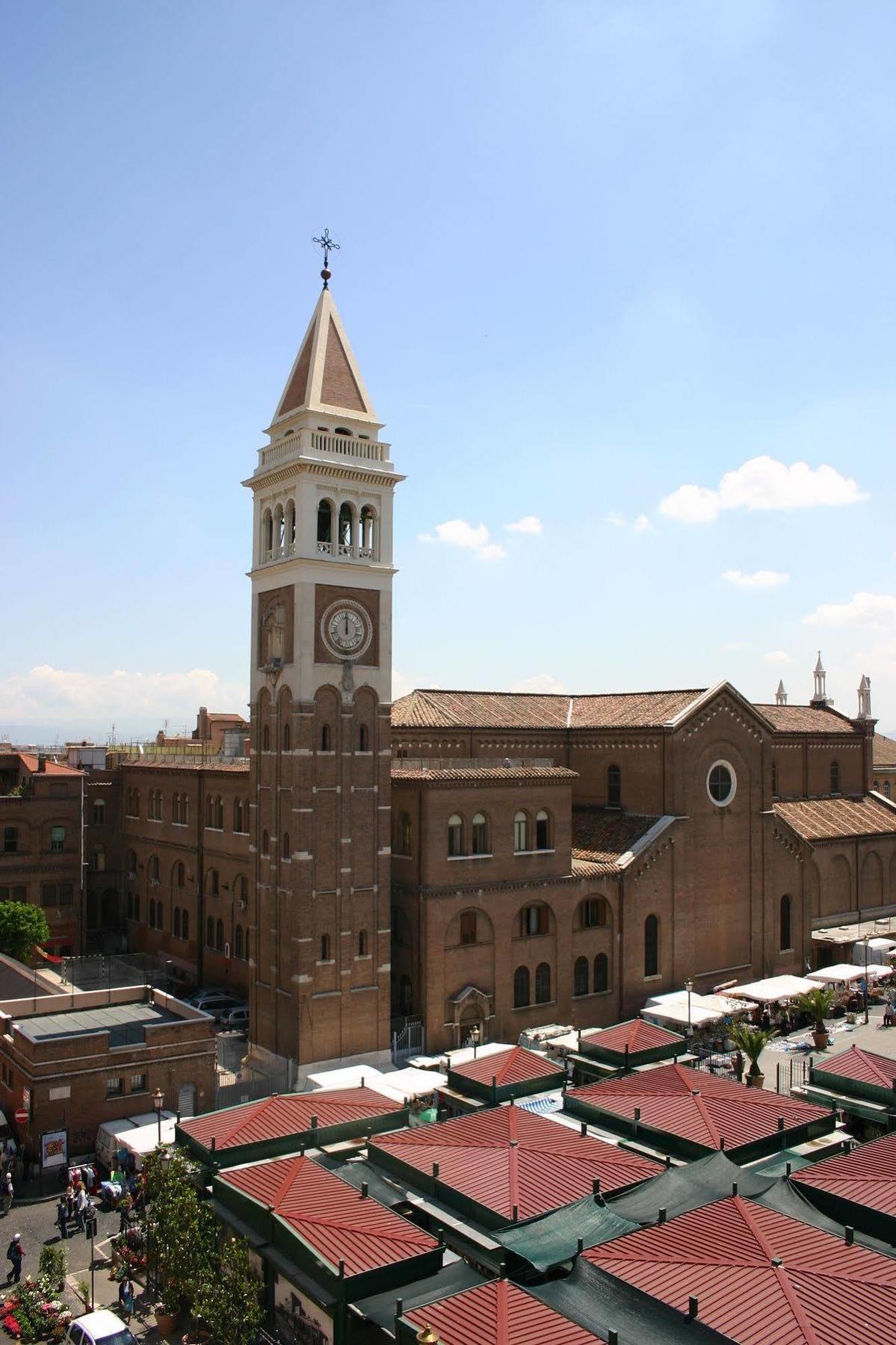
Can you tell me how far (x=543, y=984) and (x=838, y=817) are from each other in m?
27.0

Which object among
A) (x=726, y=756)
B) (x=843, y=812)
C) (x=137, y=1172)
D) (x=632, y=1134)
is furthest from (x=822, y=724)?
(x=137, y=1172)

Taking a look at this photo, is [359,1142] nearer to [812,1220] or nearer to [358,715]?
[812,1220]

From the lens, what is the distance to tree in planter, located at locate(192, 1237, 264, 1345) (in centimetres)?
1953

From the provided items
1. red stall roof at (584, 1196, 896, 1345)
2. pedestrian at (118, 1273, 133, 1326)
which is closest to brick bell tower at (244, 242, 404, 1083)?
pedestrian at (118, 1273, 133, 1326)

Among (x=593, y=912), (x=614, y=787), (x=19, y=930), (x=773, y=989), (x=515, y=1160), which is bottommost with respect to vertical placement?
(x=773, y=989)

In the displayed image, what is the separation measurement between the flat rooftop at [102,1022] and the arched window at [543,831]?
50.0 feet

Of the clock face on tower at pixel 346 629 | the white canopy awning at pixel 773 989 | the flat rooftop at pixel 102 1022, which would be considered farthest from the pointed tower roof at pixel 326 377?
the white canopy awning at pixel 773 989

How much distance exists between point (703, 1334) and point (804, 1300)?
73.0 inches

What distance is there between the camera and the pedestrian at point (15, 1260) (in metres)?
24.4

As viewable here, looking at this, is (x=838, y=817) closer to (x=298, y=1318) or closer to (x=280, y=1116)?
(x=280, y=1116)

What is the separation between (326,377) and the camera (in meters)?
39.5

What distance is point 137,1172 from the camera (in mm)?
29000

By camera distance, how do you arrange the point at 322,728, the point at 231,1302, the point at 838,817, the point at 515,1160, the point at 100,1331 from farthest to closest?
the point at 838,817 → the point at 322,728 → the point at 515,1160 → the point at 100,1331 → the point at 231,1302

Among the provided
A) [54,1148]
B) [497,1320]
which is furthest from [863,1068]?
[54,1148]
